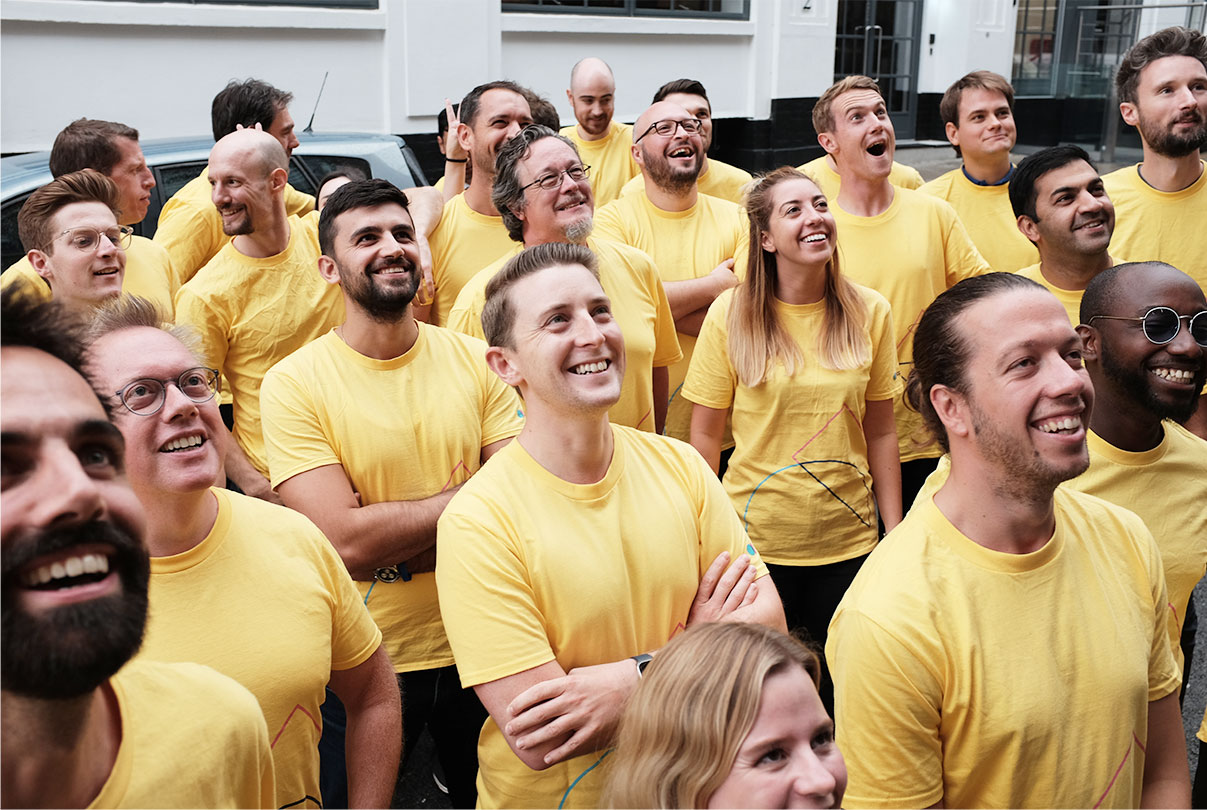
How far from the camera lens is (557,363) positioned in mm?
2760

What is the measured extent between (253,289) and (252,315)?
13 centimetres

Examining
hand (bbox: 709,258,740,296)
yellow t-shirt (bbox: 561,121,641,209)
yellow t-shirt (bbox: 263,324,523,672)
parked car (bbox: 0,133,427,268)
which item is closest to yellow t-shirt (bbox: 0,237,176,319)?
parked car (bbox: 0,133,427,268)

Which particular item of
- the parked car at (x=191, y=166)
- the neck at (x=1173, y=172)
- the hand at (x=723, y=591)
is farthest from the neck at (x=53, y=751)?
the neck at (x=1173, y=172)

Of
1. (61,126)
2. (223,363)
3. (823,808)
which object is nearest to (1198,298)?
(823,808)

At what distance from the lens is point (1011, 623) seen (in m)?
2.29

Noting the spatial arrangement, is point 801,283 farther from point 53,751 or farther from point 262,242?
point 53,751

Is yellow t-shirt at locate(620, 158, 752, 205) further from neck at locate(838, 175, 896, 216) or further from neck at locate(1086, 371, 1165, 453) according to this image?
neck at locate(1086, 371, 1165, 453)

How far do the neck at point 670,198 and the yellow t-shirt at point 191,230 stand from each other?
2013mm

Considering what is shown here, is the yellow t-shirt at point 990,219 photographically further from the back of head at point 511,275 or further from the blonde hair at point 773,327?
the back of head at point 511,275

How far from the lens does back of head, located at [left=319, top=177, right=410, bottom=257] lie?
379 cm

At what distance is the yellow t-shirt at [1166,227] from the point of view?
16.0 feet

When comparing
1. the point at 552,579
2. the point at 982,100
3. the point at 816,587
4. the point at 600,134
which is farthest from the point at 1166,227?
the point at 552,579

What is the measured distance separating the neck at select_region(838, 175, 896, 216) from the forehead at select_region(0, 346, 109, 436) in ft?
12.7

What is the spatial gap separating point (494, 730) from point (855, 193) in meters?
3.17
